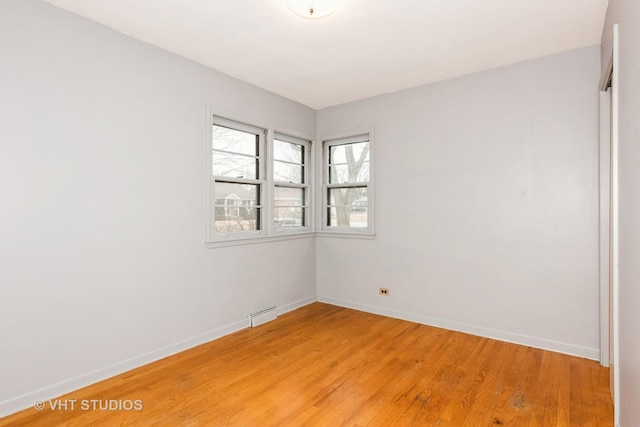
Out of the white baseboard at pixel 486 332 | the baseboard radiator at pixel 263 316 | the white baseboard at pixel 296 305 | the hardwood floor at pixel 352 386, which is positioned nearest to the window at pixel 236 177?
the baseboard radiator at pixel 263 316

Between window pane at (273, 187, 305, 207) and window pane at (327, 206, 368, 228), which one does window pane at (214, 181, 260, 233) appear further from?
window pane at (327, 206, 368, 228)

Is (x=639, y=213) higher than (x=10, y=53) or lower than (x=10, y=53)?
lower

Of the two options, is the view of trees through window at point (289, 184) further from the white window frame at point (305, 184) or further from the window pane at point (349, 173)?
the window pane at point (349, 173)

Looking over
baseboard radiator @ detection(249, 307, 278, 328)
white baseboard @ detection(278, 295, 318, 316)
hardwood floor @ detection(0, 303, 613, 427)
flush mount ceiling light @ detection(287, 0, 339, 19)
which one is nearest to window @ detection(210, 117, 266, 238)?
baseboard radiator @ detection(249, 307, 278, 328)

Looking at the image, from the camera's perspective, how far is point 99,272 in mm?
2564

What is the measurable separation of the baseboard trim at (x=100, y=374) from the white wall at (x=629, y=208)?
120 inches

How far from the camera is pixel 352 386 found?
2473 mm

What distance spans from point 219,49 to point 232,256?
6.43ft

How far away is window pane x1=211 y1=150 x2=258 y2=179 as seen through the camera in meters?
3.49

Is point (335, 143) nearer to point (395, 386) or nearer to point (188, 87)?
point (188, 87)

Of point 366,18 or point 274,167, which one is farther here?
point 274,167

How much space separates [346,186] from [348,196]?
0.45 feet

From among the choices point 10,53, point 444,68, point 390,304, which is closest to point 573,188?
point 444,68

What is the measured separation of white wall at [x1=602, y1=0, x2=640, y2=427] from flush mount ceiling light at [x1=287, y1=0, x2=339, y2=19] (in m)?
1.57
